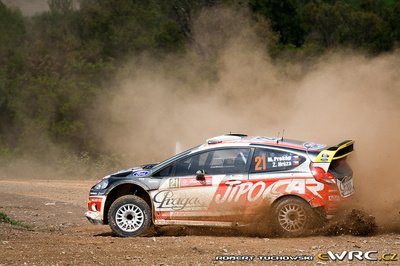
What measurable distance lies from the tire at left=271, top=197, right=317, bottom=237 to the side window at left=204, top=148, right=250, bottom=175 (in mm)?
814

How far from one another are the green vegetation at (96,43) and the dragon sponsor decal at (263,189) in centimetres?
1903

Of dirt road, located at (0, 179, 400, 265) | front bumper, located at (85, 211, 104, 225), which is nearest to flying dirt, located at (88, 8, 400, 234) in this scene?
dirt road, located at (0, 179, 400, 265)

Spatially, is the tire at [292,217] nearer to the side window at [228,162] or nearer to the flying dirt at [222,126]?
the flying dirt at [222,126]

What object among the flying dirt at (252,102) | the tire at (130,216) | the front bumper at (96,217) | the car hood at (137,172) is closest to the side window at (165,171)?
the car hood at (137,172)

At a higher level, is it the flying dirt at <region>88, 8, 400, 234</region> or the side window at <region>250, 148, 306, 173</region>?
the flying dirt at <region>88, 8, 400, 234</region>

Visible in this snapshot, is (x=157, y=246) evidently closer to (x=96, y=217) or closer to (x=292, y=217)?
(x=96, y=217)

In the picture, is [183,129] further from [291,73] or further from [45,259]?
[45,259]

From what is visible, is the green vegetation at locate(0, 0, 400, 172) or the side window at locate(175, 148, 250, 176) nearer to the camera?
the side window at locate(175, 148, 250, 176)

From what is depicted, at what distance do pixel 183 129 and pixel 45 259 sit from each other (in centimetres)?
1744

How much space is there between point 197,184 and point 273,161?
1174mm

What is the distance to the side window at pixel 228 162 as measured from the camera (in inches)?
448

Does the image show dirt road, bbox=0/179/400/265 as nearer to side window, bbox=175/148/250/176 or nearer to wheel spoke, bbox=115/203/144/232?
wheel spoke, bbox=115/203/144/232

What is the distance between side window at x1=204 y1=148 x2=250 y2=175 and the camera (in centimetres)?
1139

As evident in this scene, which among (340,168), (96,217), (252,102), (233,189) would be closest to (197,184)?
(233,189)
